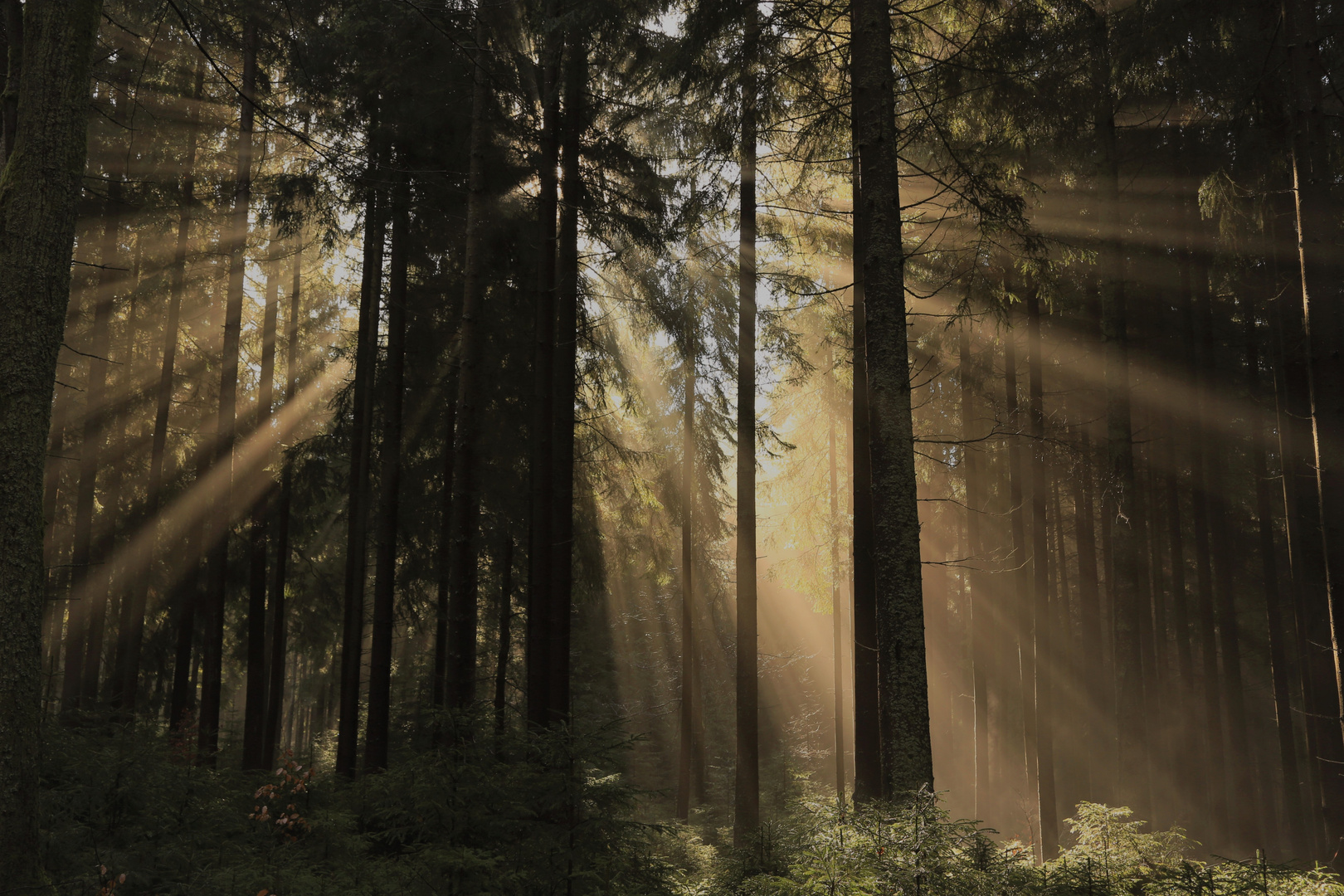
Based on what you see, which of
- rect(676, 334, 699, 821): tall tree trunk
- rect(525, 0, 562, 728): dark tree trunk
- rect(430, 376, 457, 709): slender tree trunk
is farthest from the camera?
rect(676, 334, 699, 821): tall tree trunk

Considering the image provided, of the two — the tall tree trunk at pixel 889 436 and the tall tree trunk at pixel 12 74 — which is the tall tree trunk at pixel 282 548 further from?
the tall tree trunk at pixel 889 436

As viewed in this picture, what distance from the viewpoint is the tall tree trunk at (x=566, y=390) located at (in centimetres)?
891

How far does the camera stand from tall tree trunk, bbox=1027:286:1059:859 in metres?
12.3

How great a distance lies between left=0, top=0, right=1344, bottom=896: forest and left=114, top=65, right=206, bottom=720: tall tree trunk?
0.11 meters

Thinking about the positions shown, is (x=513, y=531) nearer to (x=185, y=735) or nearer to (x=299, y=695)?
(x=185, y=735)

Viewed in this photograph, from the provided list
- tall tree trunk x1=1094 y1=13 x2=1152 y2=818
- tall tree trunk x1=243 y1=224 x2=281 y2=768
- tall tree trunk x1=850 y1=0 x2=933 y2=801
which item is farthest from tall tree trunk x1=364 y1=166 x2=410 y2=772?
tall tree trunk x1=1094 y1=13 x2=1152 y2=818

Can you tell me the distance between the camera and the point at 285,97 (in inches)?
547

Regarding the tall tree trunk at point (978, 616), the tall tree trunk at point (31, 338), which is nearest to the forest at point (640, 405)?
the tall tree trunk at point (31, 338)

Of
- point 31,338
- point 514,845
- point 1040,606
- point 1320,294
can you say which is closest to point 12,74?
point 31,338

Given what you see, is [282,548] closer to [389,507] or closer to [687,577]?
[389,507]

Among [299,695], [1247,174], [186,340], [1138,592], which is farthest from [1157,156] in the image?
[299,695]

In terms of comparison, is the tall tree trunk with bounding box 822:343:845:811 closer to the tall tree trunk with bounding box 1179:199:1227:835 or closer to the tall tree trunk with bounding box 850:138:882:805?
the tall tree trunk with bounding box 850:138:882:805

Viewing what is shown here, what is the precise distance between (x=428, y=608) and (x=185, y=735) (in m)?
4.66

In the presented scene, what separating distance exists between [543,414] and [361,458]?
15.6 ft
